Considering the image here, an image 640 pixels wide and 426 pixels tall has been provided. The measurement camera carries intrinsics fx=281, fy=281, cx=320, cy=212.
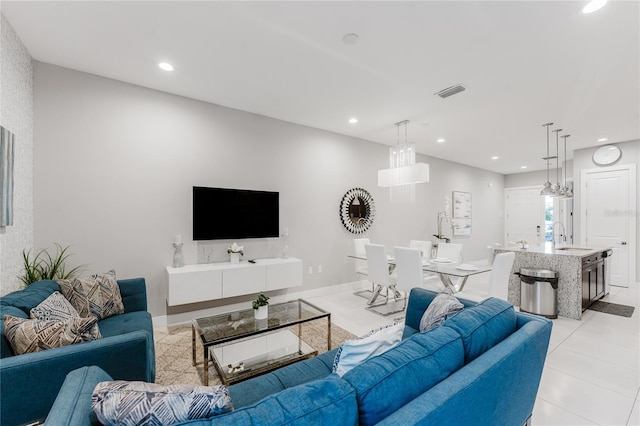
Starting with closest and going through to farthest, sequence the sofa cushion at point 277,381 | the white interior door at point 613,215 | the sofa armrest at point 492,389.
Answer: the sofa armrest at point 492,389 < the sofa cushion at point 277,381 < the white interior door at point 613,215

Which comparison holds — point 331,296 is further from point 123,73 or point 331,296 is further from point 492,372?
point 123,73

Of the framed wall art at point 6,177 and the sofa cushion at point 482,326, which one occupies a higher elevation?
the framed wall art at point 6,177

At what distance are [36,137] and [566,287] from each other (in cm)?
648

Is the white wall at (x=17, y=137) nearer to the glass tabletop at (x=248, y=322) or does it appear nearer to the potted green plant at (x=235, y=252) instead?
the glass tabletop at (x=248, y=322)

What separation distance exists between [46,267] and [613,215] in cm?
896

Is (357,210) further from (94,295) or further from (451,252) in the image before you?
(94,295)

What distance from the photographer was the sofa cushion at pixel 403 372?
0.92m

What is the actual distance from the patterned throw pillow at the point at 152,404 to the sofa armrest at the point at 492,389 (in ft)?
1.72

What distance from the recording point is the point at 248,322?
2527 mm

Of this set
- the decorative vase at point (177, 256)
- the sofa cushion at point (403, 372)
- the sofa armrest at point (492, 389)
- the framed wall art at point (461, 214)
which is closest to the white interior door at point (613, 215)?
the framed wall art at point (461, 214)

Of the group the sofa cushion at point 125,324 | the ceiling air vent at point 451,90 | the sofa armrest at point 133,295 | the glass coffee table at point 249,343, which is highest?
the ceiling air vent at point 451,90

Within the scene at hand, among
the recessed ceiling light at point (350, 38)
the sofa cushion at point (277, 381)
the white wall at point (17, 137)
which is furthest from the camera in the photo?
the recessed ceiling light at point (350, 38)

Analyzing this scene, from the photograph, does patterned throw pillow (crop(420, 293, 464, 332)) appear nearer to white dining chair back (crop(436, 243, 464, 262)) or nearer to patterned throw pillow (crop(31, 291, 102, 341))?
patterned throw pillow (crop(31, 291, 102, 341))

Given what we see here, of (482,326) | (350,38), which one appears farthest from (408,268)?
(350,38)
